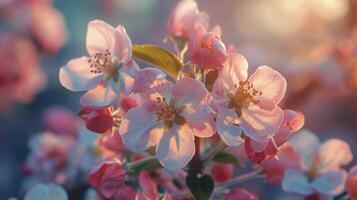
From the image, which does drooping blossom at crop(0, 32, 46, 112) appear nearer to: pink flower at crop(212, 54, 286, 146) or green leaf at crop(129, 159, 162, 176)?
green leaf at crop(129, 159, 162, 176)

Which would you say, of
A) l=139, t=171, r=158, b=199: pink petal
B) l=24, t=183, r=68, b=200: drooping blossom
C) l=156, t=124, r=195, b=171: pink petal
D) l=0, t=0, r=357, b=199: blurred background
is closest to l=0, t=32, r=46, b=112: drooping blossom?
l=0, t=0, r=357, b=199: blurred background

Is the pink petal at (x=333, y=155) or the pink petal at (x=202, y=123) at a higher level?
the pink petal at (x=202, y=123)

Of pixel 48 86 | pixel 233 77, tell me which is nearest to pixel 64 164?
pixel 233 77

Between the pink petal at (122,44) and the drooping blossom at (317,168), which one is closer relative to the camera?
the pink petal at (122,44)

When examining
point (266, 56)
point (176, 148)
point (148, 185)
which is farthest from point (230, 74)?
point (266, 56)

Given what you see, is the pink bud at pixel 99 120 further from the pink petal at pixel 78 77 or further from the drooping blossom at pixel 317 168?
the drooping blossom at pixel 317 168

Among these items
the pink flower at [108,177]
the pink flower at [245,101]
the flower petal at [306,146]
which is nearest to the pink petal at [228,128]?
the pink flower at [245,101]
